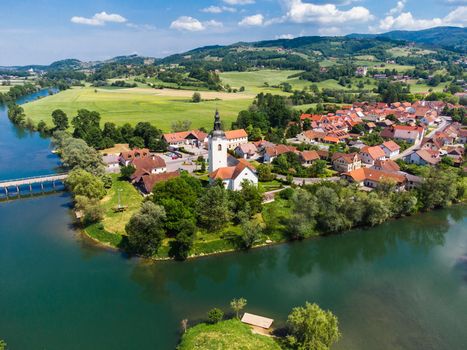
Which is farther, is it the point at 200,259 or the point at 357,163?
the point at 357,163

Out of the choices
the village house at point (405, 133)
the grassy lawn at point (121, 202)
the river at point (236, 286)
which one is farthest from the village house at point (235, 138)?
the river at point (236, 286)

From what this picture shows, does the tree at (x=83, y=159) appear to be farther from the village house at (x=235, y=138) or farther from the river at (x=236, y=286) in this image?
the village house at (x=235, y=138)

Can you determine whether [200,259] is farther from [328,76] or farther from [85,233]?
[328,76]

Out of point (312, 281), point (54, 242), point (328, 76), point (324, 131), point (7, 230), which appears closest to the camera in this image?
point (312, 281)

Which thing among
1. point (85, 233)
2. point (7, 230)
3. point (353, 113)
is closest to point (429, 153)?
point (353, 113)

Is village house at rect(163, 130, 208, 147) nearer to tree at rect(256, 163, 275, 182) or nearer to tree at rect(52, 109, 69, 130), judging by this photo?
tree at rect(256, 163, 275, 182)

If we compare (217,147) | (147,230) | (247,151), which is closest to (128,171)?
(217,147)

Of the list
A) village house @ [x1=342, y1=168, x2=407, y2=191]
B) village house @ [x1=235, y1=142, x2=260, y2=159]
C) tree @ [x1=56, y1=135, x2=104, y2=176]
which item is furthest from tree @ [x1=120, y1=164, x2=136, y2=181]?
village house @ [x1=342, y1=168, x2=407, y2=191]
